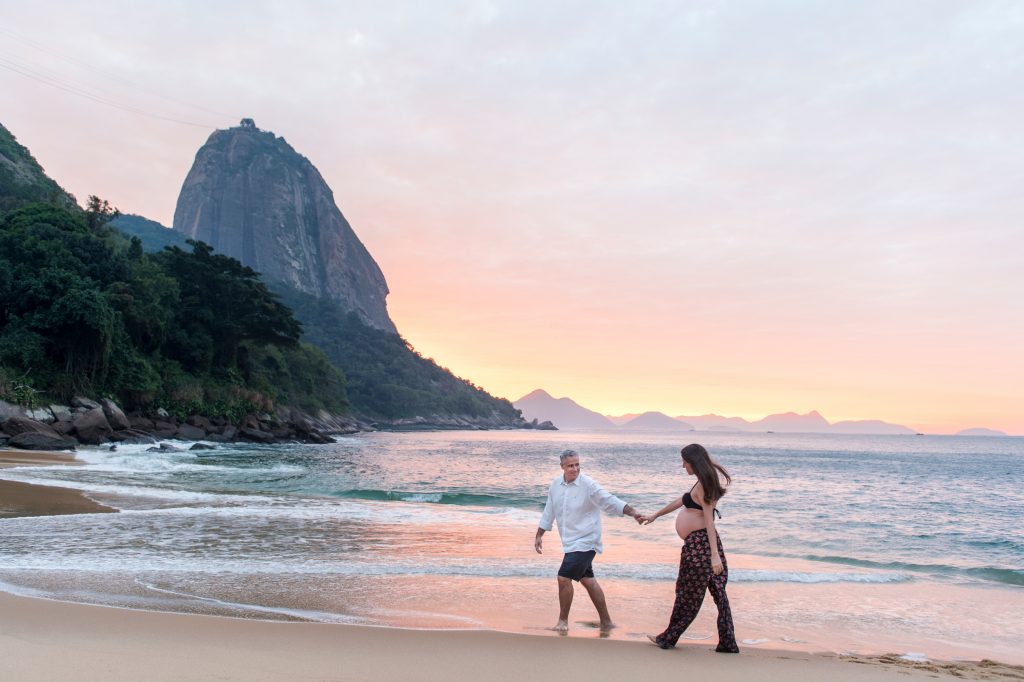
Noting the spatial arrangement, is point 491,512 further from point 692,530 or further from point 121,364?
point 121,364

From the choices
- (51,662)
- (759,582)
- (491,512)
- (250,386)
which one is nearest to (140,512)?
(491,512)

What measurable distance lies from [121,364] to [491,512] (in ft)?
110

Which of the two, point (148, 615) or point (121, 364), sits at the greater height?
point (121, 364)

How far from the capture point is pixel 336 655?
4.83 metres

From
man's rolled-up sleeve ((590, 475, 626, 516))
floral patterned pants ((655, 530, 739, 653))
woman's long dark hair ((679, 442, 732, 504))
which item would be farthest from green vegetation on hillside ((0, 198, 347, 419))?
woman's long dark hair ((679, 442, 732, 504))

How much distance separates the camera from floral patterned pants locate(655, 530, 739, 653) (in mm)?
5363

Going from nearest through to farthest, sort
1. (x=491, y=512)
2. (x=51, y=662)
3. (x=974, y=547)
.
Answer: (x=51, y=662) → (x=974, y=547) → (x=491, y=512)

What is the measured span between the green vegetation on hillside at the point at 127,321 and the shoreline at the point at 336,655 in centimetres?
3188

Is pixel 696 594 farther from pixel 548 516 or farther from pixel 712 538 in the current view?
pixel 548 516

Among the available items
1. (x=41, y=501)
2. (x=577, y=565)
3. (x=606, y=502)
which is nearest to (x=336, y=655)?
(x=577, y=565)

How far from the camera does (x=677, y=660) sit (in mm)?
5113

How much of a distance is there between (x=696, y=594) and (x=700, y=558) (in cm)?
29

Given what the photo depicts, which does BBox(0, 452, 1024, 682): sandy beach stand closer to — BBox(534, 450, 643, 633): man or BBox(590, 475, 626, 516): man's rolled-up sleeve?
BBox(534, 450, 643, 633): man

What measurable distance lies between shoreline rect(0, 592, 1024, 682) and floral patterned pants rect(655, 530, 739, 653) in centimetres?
14
